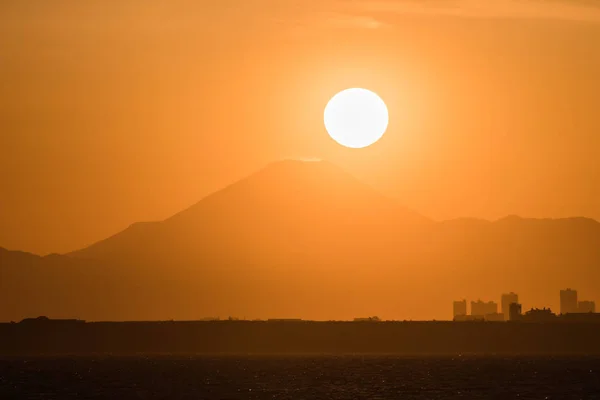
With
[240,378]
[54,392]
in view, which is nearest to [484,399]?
[54,392]

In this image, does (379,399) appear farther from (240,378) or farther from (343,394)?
(240,378)

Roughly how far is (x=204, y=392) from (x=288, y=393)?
984cm

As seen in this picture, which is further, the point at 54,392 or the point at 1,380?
the point at 1,380

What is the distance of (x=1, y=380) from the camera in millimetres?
182500

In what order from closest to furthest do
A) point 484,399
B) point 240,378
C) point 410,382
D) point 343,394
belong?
1. point 484,399
2. point 343,394
3. point 410,382
4. point 240,378

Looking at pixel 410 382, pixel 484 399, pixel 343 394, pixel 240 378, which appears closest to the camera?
pixel 484 399

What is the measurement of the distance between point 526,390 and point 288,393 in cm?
2897

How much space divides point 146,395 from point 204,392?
A: 9.65 m

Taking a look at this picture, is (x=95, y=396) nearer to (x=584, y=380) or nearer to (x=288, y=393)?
(x=288, y=393)

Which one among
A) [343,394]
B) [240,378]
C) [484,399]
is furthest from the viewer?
[240,378]

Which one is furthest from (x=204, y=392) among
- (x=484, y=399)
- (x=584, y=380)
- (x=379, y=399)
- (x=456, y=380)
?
(x=584, y=380)

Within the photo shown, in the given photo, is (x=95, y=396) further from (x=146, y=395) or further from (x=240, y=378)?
(x=240, y=378)

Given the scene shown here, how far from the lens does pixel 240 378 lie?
198 metres

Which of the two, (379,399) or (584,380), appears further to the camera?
(584,380)
